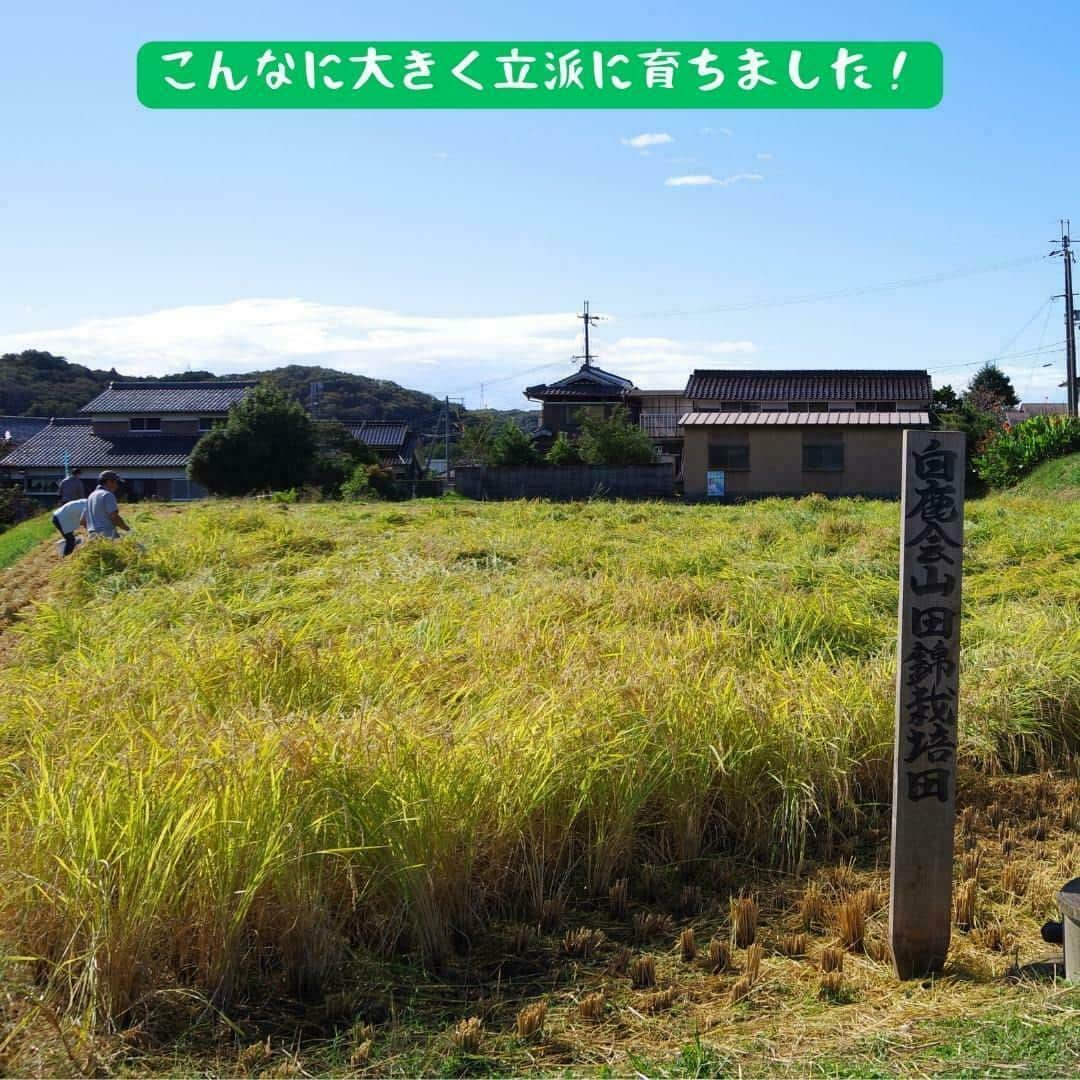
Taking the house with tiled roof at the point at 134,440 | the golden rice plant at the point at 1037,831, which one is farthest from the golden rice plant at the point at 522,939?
the house with tiled roof at the point at 134,440

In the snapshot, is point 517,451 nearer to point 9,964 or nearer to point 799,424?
point 799,424

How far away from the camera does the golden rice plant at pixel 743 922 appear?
10.7 feet

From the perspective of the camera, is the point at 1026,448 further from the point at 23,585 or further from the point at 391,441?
the point at 391,441

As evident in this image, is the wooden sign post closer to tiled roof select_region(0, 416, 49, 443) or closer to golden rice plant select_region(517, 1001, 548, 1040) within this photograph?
golden rice plant select_region(517, 1001, 548, 1040)

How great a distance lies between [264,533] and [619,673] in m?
7.28

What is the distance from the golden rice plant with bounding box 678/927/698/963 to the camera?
3.17 m

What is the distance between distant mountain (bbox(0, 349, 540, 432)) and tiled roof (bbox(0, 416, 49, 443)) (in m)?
2.98

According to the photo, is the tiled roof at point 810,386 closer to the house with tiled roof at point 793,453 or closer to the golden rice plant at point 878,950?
the house with tiled roof at point 793,453

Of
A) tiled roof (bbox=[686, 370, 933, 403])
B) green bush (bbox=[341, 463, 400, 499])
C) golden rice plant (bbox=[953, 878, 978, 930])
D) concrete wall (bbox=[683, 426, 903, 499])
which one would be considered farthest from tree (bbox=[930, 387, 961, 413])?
golden rice plant (bbox=[953, 878, 978, 930])

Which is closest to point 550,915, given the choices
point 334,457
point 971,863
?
point 971,863

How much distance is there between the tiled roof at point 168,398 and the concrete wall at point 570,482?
15.4m

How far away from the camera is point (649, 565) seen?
29.7 ft

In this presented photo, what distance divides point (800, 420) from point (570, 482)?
231 inches

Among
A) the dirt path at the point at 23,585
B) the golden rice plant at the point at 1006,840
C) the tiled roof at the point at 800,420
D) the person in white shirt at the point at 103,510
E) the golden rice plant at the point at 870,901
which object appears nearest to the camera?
the golden rice plant at the point at 870,901
